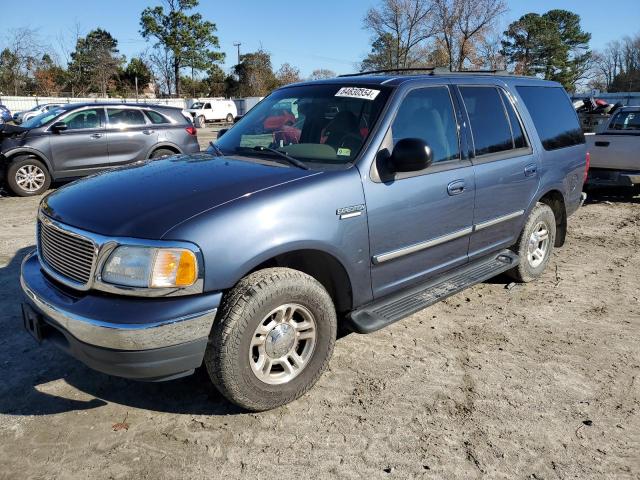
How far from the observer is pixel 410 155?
3.17 meters

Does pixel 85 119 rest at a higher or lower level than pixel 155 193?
higher

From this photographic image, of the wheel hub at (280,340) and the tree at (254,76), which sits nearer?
the wheel hub at (280,340)

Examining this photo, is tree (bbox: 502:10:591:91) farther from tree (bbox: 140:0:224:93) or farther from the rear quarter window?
the rear quarter window

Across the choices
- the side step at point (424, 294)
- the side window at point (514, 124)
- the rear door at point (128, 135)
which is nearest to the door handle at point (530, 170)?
the side window at point (514, 124)

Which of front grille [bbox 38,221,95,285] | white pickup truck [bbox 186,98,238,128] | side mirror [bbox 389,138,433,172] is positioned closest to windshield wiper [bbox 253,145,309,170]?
side mirror [bbox 389,138,433,172]

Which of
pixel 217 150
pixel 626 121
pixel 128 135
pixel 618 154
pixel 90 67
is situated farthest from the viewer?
pixel 90 67

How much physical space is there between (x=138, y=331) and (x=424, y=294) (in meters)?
2.09

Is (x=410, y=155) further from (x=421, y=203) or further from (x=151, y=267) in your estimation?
(x=151, y=267)

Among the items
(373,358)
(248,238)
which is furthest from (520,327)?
(248,238)

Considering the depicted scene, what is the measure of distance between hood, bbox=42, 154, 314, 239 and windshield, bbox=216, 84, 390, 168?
32cm

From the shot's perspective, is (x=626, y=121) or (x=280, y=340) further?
(x=626, y=121)

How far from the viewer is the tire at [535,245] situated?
4.82 m

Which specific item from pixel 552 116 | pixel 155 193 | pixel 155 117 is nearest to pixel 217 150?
pixel 155 193

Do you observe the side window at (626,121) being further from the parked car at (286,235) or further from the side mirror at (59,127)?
the side mirror at (59,127)
